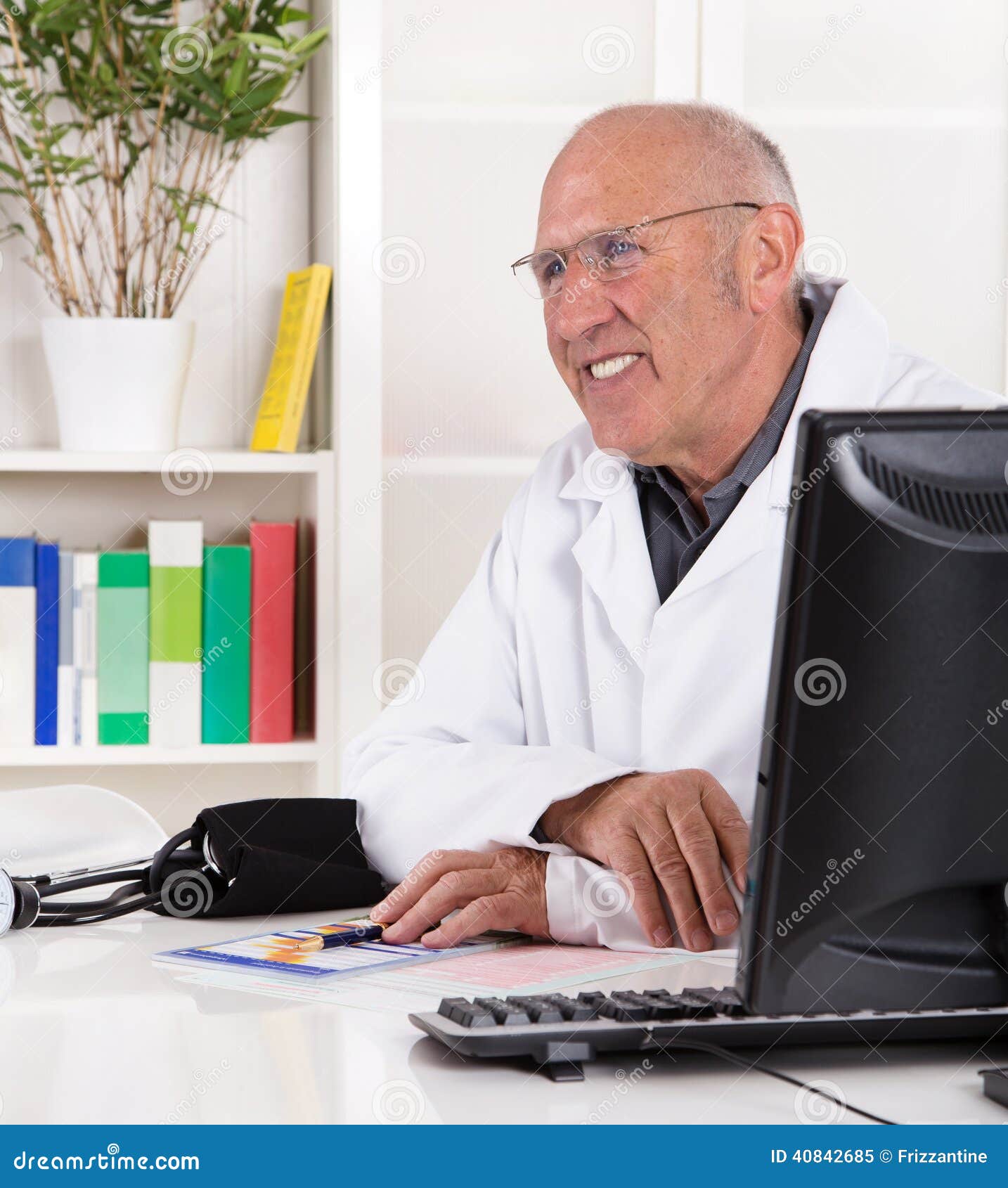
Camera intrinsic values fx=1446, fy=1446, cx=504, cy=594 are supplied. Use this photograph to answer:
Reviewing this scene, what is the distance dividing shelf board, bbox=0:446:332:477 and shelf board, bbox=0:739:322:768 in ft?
1.49

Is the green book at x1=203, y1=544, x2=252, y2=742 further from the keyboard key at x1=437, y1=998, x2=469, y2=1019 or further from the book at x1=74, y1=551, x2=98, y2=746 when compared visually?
the keyboard key at x1=437, y1=998, x2=469, y2=1019

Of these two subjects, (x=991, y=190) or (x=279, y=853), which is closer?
(x=279, y=853)

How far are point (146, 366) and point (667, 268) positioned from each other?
104cm

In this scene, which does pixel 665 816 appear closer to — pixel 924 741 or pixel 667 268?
pixel 924 741

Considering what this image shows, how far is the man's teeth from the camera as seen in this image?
5.41 ft

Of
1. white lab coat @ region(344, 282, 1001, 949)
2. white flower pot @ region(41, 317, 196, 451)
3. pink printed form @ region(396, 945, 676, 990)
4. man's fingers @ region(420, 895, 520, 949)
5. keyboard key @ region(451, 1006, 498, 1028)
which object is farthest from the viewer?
white flower pot @ region(41, 317, 196, 451)

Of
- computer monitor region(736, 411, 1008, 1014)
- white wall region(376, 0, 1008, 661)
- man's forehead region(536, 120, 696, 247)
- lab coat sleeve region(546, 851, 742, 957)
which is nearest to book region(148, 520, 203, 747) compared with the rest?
white wall region(376, 0, 1008, 661)

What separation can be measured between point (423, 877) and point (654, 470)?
0.70 meters

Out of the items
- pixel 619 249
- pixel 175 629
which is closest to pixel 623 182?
pixel 619 249

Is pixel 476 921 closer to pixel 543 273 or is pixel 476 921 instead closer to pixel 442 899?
pixel 442 899

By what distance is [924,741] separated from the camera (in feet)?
2.22

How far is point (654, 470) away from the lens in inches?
66.6

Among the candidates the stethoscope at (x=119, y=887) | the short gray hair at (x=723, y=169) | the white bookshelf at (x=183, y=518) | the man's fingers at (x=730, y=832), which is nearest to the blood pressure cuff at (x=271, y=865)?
the stethoscope at (x=119, y=887)

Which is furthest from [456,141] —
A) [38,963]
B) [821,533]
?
[821,533]
